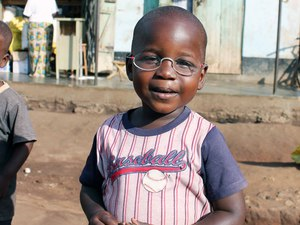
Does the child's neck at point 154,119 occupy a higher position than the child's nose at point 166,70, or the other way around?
the child's nose at point 166,70

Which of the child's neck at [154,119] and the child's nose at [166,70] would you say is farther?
the child's neck at [154,119]

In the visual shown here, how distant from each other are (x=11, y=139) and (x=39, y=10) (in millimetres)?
7242

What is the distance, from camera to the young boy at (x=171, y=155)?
5.49 ft

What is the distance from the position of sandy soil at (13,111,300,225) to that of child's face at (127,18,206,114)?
9.52 feet

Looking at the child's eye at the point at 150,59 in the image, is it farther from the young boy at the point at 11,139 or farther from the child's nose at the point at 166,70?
the young boy at the point at 11,139

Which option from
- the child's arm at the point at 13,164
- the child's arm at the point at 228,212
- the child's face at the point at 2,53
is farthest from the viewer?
the child's face at the point at 2,53

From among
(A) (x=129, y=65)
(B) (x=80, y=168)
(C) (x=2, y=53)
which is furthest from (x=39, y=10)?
(A) (x=129, y=65)

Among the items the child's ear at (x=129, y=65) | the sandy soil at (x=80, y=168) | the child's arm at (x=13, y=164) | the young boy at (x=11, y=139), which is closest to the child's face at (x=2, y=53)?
the young boy at (x=11, y=139)

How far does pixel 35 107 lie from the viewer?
8703 millimetres

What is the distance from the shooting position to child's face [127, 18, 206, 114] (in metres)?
1.67

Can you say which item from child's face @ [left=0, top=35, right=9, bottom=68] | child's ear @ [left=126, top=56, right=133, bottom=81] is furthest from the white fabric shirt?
child's ear @ [left=126, top=56, right=133, bottom=81]

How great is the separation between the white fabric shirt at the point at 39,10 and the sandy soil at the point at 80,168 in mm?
1919

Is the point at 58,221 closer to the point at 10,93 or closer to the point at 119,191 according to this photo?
the point at 10,93

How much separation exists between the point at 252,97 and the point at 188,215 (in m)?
6.70
